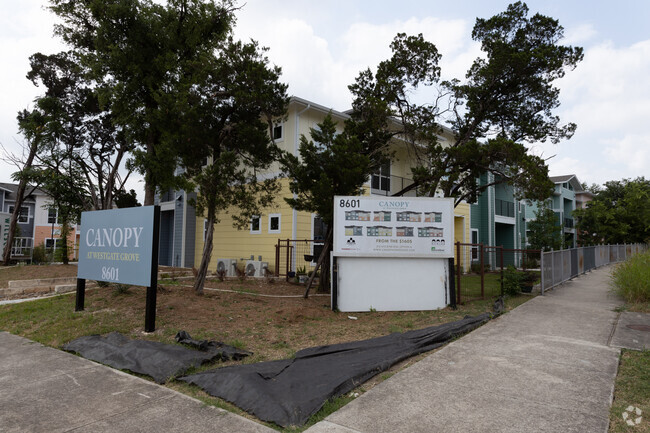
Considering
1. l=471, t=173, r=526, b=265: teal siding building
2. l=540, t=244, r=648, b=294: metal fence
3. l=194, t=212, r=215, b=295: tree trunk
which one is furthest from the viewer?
l=471, t=173, r=526, b=265: teal siding building

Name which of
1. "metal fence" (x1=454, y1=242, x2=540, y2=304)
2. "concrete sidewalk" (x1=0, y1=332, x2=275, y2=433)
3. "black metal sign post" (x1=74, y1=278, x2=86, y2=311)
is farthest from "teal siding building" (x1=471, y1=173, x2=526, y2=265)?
"concrete sidewalk" (x1=0, y1=332, x2=275, y2=433)

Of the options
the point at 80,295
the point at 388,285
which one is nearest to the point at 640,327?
the point at 388,285

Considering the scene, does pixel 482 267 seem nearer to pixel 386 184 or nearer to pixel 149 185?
pixel 149 185

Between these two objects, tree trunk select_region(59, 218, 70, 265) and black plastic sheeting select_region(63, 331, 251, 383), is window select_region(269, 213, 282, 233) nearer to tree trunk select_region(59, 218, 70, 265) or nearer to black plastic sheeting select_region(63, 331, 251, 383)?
tree trunk select_region(59, 218, 70, 265)

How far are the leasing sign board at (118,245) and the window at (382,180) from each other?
541 inches

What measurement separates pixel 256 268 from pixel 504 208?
801 inches

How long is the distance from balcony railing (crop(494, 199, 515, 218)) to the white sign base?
2100 centimetres

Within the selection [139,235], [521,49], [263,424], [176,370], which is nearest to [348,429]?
[263,424]

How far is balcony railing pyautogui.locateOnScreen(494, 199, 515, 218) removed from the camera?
28.0 meters

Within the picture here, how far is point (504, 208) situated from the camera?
28.9 meters

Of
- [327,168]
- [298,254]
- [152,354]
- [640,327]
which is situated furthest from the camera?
[298,254]

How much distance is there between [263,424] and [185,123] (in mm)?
7886

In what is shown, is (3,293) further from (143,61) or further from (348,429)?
(348,429)

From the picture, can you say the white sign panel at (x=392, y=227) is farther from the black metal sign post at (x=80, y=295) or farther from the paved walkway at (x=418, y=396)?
the black metal sign post at (x=80, y=295)
